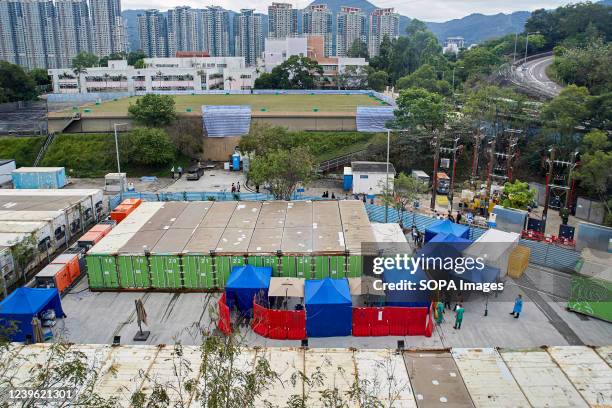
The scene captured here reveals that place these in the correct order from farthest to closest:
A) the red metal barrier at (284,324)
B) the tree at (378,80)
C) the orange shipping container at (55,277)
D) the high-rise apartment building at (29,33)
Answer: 1. the high-rise apartment building at (29,33)
2. the tree at (378,80)
3. the orange shipping container at (55,277)
4. the red metal barrier at (284,324)

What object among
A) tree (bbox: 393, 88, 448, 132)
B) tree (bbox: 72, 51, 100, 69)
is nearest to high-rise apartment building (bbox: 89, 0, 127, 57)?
tree (bbox: 72, 51, 100, 69)

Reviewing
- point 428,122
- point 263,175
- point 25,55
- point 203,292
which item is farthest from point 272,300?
point 25,55

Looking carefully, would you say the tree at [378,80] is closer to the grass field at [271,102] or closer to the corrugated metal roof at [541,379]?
the grass field at [271,102]

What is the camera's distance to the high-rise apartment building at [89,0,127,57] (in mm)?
126125

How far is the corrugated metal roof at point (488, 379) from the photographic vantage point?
1011cm

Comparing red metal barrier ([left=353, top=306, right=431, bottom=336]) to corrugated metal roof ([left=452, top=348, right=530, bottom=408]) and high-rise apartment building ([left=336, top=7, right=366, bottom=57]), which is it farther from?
high-rise apartment building ([left=336, top=7, right=366, bottom=57])

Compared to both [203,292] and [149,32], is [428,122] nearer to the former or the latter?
[203,292]

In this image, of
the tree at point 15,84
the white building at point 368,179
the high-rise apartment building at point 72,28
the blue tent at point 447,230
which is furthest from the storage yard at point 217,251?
the high-rise apartment building at point 72,28

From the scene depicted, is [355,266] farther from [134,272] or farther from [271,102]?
[271,102]

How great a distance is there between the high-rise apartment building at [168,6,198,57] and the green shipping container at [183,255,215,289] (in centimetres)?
14567

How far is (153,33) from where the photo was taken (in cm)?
15138

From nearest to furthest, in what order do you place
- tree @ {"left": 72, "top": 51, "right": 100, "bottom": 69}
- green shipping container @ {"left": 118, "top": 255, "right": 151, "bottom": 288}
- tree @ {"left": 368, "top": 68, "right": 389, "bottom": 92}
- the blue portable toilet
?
green shipping container @ {"left": 118, "top": 255, "right": 151, "bottom": 288} → the blue portable toilet → tree @ {"left": 368, "top": 68, "right": 389, "bottom": 92} → tree @ {"left": 72, "top": 51, "right": 100, "bottom": 69}

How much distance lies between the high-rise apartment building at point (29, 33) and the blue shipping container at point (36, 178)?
311ft

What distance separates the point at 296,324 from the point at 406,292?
3.96 m
